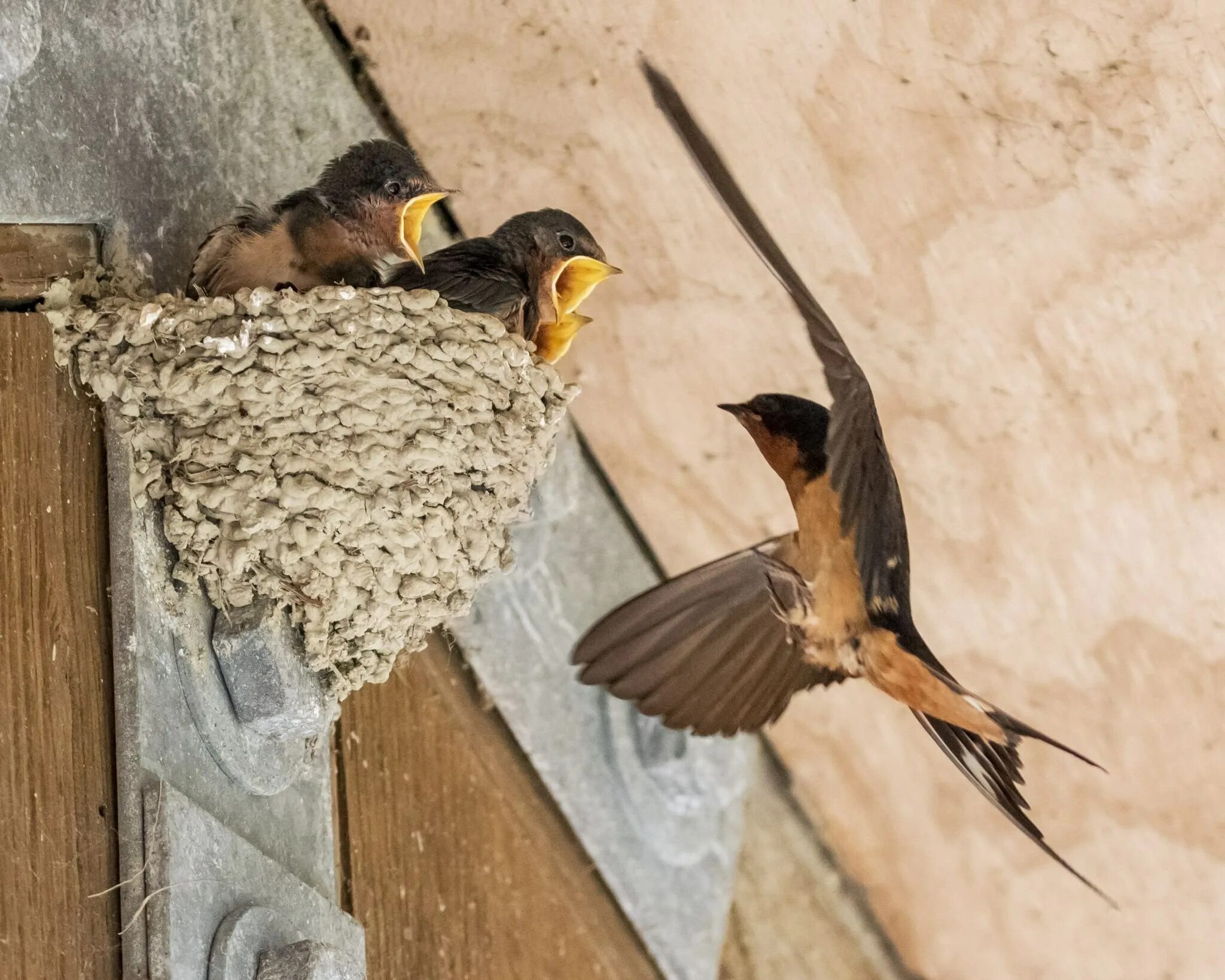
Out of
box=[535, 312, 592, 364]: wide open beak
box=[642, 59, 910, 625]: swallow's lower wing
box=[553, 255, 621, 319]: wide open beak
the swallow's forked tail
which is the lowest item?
the swallow's forked tail

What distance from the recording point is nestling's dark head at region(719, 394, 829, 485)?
2.42 m

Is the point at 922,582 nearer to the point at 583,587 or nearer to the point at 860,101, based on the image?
the point at 583,587

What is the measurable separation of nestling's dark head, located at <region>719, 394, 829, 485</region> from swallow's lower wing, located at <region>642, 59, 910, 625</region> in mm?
181

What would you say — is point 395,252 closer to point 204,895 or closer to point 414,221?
point 414,221

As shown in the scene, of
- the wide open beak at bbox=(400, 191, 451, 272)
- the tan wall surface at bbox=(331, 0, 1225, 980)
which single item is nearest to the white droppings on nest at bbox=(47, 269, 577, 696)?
the wide open beak at bbox=(400, 191, 451, 272)

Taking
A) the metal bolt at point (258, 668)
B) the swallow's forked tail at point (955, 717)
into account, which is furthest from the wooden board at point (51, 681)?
the swallow's forked tail at point (955, 717)

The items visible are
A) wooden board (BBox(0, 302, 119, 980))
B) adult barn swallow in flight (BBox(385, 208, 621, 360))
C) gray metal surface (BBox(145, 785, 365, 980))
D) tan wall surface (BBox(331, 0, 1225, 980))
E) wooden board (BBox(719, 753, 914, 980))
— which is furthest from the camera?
wooden board (BBox(719, 753, 914, 980))

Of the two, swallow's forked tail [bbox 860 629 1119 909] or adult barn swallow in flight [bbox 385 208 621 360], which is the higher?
adult barn swallow in flight [bbox 385 208 621 360]

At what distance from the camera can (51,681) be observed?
1.83 m

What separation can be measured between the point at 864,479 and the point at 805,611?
50cm

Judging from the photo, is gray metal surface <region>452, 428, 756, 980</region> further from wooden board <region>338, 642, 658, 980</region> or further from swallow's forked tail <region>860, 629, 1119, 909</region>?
swallow's forked tail <region>860, 629, 1119, 909</region>

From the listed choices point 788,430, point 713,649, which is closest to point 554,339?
point 788,430

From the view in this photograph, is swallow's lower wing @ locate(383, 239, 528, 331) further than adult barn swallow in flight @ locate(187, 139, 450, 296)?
Yes

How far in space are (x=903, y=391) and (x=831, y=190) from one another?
15.6 inches
